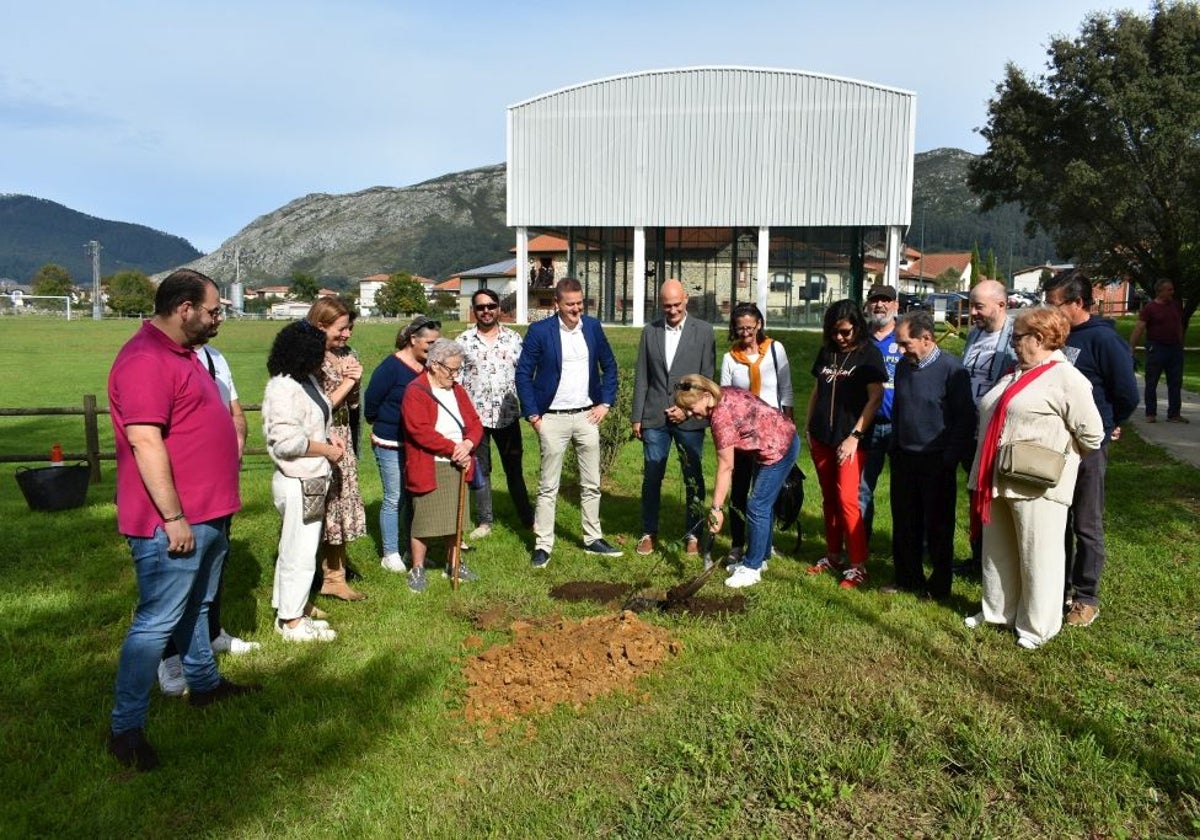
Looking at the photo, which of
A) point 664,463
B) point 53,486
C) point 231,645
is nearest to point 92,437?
point 53,486

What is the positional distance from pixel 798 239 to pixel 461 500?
32.9 m

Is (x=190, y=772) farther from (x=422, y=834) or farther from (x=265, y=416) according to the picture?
(x=265, y=416)

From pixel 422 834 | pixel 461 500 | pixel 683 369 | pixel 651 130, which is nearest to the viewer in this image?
pixel 422 834

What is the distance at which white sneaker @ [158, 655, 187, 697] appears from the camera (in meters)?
4.12

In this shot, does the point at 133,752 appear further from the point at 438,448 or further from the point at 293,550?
the point at 438,448

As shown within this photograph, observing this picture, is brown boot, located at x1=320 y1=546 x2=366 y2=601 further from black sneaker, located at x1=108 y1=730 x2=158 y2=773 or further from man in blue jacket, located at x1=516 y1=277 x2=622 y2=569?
black sneaker, located at x1=108 y1=730 x2=158 y2=773

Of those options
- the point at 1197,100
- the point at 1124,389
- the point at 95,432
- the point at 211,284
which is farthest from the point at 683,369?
the point at 1197,100

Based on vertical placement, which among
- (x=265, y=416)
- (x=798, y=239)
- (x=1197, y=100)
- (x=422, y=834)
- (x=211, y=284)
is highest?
(x=1197, y=100)

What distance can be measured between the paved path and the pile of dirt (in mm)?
7330

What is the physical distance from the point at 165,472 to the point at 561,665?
6.90 feet

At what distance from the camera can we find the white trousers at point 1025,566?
4391mm

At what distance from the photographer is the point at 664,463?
6473 mm

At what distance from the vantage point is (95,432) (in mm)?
9461

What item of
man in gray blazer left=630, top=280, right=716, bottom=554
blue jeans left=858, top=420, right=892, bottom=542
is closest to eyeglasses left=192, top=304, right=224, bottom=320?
man in gray blazer left=630, top=280, right=716, bottom=554
